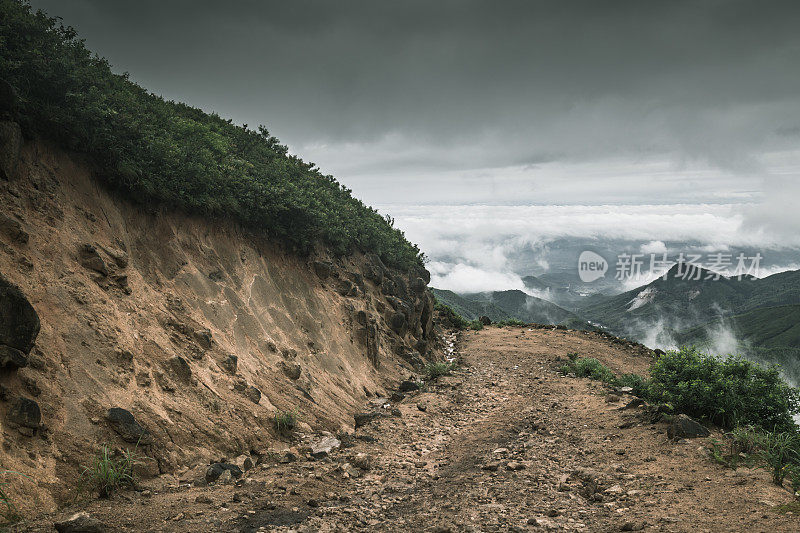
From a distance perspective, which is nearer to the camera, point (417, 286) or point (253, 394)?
Result: point (253, 394)

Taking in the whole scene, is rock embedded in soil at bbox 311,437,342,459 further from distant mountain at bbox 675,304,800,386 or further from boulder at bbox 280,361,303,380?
distant mountain at bbox 675,304,800,386

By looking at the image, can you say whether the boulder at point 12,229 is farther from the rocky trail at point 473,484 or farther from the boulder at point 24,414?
the rocky trail at point 473,484

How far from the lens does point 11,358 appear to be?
557cm

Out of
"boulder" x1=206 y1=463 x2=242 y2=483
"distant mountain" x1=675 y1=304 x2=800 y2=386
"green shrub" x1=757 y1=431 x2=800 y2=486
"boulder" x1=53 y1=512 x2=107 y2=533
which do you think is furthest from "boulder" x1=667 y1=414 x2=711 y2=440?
"distant mountain" x1=675 y1=304 x2=800 y2=386

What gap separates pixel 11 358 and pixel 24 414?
2.62 feet

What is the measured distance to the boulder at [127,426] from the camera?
6.34 metres

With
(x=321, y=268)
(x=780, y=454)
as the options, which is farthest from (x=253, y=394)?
(x=780, y=454)

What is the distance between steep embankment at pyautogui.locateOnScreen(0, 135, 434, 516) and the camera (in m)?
5.91

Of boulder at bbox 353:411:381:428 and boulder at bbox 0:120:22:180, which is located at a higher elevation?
boulder at bbox 0:120:22:180

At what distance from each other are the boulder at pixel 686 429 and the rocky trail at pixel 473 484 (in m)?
0.20

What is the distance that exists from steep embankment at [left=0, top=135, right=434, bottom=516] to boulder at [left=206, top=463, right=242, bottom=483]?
506 millimetres

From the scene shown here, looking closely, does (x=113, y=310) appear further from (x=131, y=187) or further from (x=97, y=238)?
(x=131, y=187)

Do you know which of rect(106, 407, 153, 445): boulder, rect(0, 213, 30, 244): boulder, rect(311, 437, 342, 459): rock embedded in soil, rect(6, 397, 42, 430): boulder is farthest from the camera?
rect(311, 437, 342, 459): rock embedded in soil

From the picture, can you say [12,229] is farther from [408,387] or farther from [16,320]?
[408,387]
